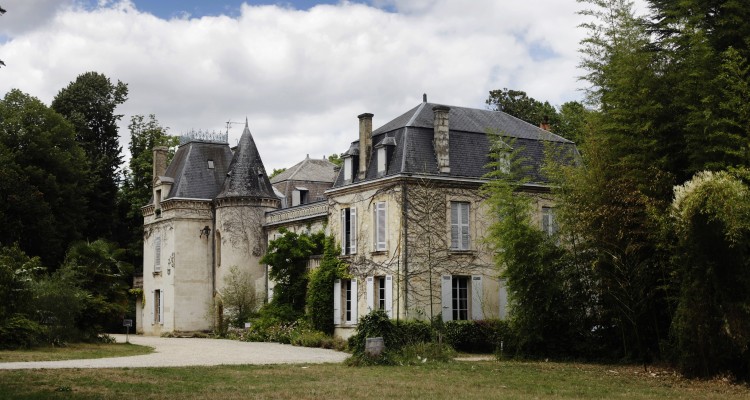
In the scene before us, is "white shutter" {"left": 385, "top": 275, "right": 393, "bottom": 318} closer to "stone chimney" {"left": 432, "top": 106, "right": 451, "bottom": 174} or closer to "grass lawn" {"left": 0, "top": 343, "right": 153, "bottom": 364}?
"stone chimney" {"left": 432, "top": 106, "right": 451, "bottom": 174}

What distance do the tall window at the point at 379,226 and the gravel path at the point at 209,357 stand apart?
3.95 meters

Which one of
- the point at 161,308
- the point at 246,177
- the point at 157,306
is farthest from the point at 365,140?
the point at 157,306

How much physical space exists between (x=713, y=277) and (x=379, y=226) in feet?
48.2

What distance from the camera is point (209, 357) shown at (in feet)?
79.9

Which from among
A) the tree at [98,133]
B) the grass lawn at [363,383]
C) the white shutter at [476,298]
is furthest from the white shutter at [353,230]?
the tree at [98,133]

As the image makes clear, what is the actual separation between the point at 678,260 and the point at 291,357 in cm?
1115

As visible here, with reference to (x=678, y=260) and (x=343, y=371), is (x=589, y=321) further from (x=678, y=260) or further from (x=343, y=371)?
(x=343, y=371)

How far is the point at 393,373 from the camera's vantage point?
17.8m

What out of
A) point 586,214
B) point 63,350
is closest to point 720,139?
point 586,214

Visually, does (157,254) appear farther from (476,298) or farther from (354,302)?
(476,298)

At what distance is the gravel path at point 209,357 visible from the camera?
20.6 meters

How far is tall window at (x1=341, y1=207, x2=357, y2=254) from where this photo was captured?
1230 inches

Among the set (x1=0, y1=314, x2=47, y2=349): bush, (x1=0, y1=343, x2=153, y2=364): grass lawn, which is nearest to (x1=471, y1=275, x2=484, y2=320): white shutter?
(x1=0, y1=343, x2=153, y2=364): grass lawn

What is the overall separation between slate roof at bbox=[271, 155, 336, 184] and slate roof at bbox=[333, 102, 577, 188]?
46.3ft
